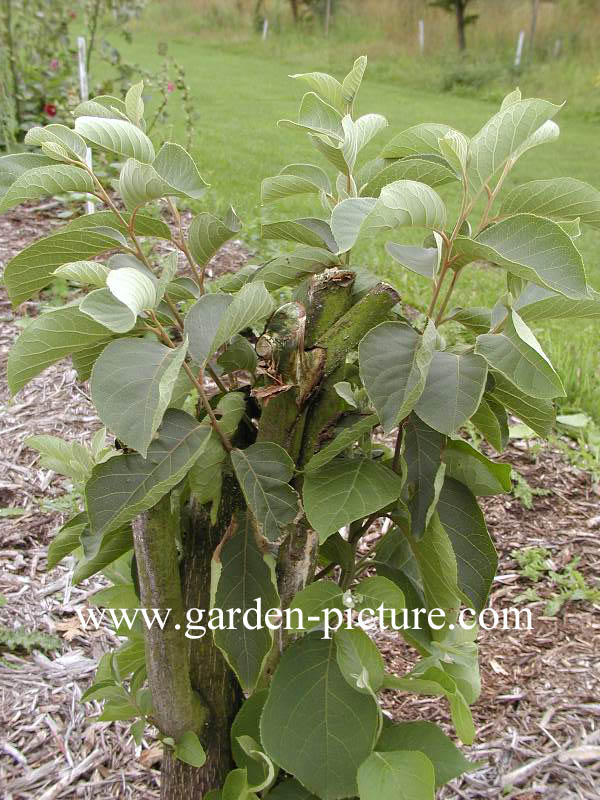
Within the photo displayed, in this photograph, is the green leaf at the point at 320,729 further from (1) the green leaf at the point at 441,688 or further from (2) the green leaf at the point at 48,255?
(2) the green leaf at the point at 48,255

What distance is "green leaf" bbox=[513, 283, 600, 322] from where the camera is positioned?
90 centimetres

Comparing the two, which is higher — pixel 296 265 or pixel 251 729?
pixel 296 265

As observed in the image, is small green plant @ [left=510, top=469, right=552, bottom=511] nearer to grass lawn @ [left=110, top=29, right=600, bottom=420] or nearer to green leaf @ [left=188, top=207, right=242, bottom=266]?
grass lawn @ [left=110, top=29, right=600, bottom=420]

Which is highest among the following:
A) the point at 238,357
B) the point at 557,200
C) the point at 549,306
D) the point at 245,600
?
the point at 557,200

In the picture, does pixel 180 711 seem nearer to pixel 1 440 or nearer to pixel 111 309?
pixel 111 309

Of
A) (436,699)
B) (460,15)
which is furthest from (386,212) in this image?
(460,15)

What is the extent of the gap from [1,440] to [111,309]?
233 centimetres

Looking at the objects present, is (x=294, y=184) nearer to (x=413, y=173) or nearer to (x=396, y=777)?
(x=413, y=173)

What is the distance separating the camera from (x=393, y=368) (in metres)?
0.90

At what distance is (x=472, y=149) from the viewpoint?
87 centimetres

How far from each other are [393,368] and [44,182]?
1.48 ft

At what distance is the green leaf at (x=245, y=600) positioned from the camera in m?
1.04

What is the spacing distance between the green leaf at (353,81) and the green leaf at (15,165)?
39 cm

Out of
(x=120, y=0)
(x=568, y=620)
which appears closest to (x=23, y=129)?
(x=120, y=0)
